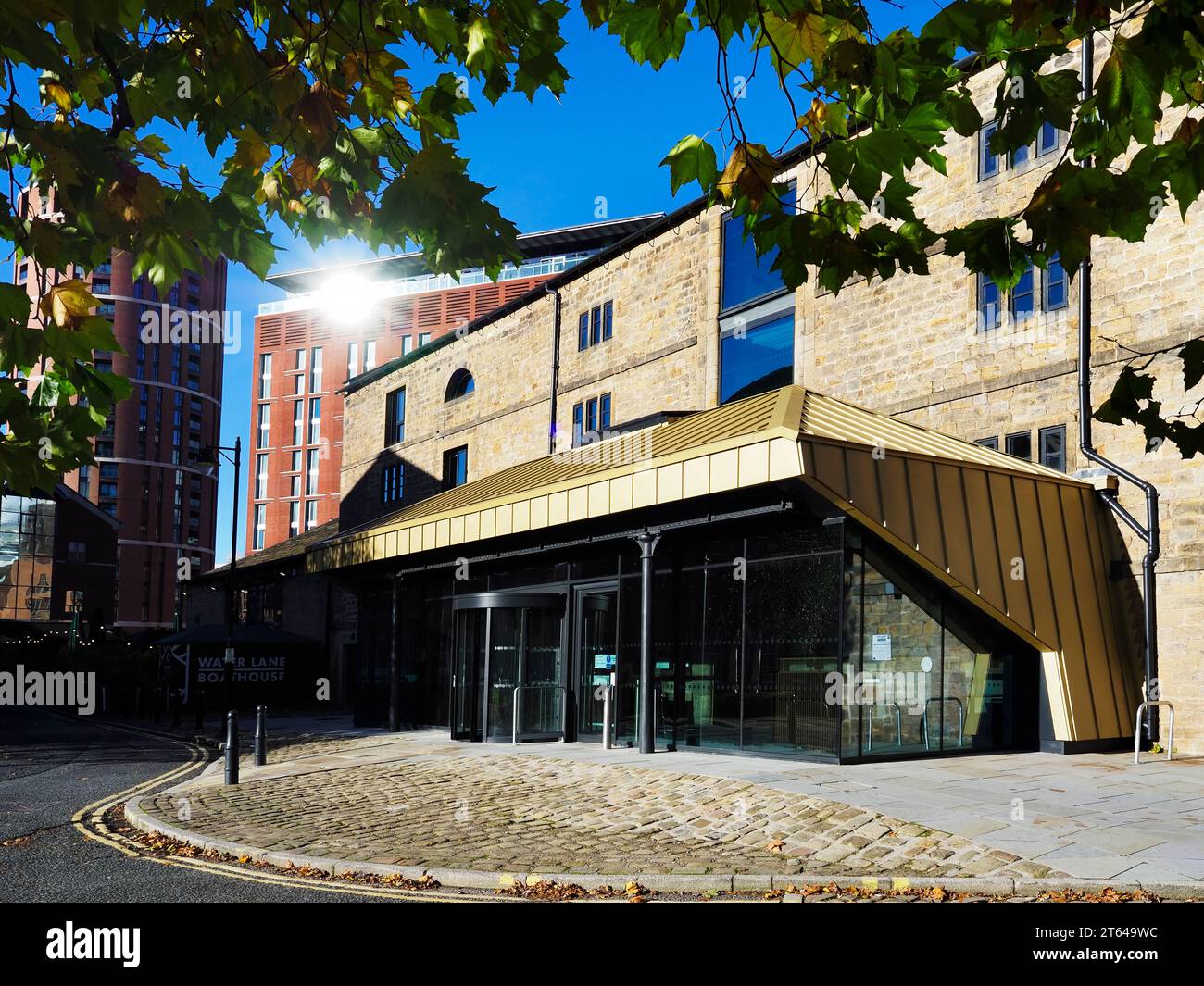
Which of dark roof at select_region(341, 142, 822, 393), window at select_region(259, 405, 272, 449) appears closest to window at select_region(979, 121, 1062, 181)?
dark roof at select_region(341, 142, 822, 393)

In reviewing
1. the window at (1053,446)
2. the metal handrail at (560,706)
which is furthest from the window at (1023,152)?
the metal handrail at (560,706)

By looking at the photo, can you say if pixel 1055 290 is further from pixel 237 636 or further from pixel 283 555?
pixel 283 555

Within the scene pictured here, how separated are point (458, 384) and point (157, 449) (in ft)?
284

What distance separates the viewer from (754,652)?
52.5ft

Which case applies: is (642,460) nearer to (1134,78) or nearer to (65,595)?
(1134,78)

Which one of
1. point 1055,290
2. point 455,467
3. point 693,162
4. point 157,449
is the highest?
point 157,449

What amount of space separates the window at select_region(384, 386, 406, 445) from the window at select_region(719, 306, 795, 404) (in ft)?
54.2

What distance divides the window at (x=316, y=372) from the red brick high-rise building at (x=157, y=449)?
38.6ft

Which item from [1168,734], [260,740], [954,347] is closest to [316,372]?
[954,347]

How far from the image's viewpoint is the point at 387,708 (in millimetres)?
23859

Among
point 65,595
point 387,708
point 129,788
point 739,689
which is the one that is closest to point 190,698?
point 387,708

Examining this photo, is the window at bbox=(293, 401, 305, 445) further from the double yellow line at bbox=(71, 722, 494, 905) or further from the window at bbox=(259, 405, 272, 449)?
the double yellow line at bbox=(71, 722, 494, 905)
